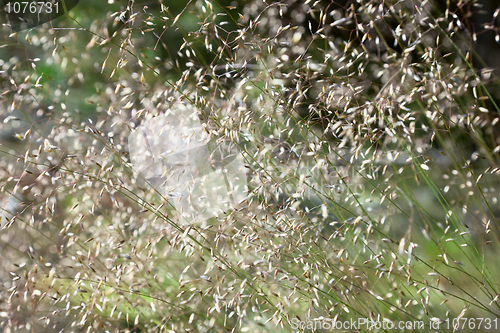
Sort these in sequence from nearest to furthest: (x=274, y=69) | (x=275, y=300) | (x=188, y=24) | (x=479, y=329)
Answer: (x=274, y=69) → (x=479, y=329) → (x=275, y=300) → (x=188, y=24)

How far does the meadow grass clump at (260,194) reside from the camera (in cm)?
117

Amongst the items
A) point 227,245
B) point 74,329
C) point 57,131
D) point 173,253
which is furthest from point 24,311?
point 227,245

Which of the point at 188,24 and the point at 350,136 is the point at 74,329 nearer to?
the point at 350,136

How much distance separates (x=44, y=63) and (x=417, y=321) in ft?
8.72

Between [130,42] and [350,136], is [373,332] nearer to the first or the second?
[350,136]

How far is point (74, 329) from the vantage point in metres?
1.63

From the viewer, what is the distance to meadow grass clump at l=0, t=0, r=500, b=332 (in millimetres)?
1169

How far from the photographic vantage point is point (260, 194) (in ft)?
5.22

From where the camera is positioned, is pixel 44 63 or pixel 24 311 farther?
pixel 44 63

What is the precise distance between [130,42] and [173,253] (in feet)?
3.33

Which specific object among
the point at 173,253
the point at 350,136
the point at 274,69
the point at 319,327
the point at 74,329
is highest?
the point at 274,69

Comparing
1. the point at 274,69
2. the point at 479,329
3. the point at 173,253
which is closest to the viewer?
the point at 274,69

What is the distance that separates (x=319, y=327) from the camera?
1.26 meters

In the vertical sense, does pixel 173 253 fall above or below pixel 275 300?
below
